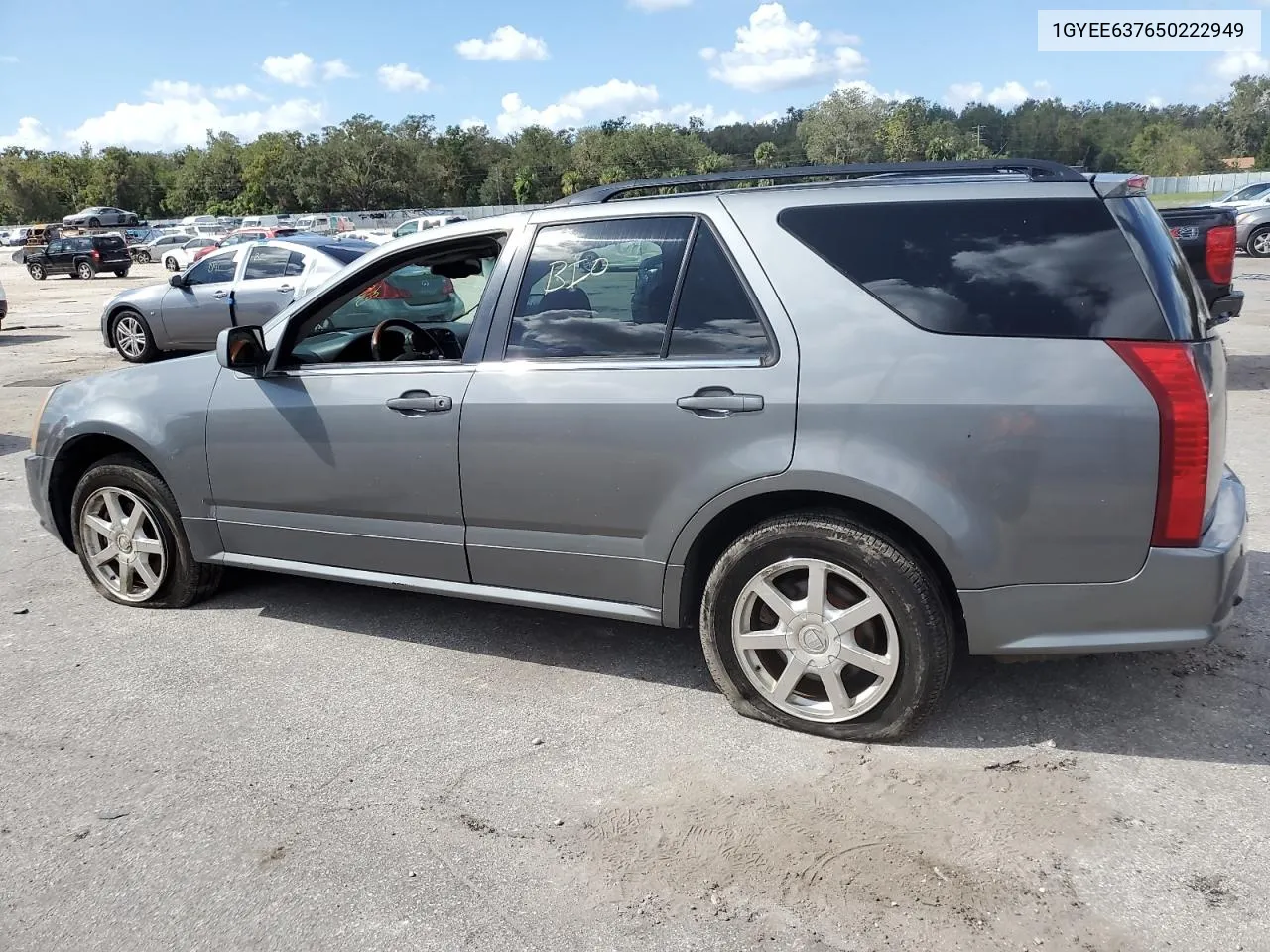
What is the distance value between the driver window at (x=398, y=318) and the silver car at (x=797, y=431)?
4 cm

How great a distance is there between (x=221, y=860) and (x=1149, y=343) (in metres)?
3.03

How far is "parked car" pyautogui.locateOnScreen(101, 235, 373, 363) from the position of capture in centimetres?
1280

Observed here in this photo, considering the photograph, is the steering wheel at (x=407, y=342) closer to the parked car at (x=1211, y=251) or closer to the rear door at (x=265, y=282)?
the parked car at (x=1211, y=251)

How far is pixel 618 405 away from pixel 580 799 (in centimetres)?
130

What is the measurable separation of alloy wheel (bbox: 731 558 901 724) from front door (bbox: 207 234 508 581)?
120 centimetres

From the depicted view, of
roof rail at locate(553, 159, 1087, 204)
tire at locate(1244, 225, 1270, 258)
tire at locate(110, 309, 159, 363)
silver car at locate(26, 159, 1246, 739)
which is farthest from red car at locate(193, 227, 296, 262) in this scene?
tire at locate(1244, 225, 1270, 258)

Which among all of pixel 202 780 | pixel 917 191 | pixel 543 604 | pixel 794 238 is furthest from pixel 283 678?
pixel 917 191

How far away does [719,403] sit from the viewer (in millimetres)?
3324

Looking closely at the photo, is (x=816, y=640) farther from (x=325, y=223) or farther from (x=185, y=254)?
(x=325, y=223)

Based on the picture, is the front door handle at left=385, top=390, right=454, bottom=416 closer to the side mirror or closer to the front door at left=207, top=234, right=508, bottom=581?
the front door at left=207, top=234, right=508, bottom=581

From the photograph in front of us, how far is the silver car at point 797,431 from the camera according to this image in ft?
9.75

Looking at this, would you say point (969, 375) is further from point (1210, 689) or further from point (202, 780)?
point (202, 780)

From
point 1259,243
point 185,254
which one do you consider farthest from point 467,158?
point 1259,243

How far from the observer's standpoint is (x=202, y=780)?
3.31 m
